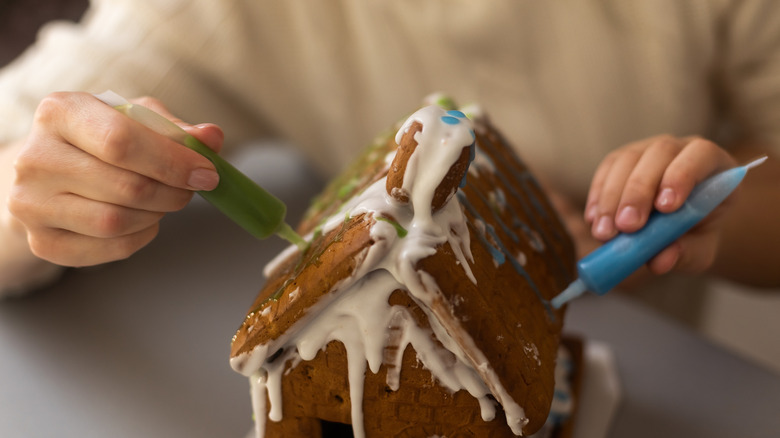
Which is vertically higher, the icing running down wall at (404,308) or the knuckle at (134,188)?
the knuckle at (134,188)

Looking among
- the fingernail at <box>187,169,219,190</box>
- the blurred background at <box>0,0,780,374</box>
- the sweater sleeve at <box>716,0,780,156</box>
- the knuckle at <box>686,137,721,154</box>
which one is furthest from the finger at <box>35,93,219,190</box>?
the blurred background at <box>0,0,780,374</box>

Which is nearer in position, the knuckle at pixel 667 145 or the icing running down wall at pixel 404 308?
the icing running down wall at pixel 404 308

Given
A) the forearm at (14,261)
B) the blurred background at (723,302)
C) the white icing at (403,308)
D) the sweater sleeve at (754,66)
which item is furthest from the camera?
the blurred background at (723,302)

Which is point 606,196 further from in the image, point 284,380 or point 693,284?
point 693,284

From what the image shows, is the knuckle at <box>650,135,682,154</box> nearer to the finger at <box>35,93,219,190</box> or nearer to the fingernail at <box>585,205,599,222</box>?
the fingernail at <box>585,205,599,222</box>

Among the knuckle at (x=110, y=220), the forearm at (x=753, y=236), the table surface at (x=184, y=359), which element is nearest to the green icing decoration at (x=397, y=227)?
the knuckle at (x=110, y=220)

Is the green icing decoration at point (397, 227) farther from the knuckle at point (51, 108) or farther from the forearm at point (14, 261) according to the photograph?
the forearm at point (14, 261)

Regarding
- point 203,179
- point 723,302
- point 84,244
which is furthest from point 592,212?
point 723,302
